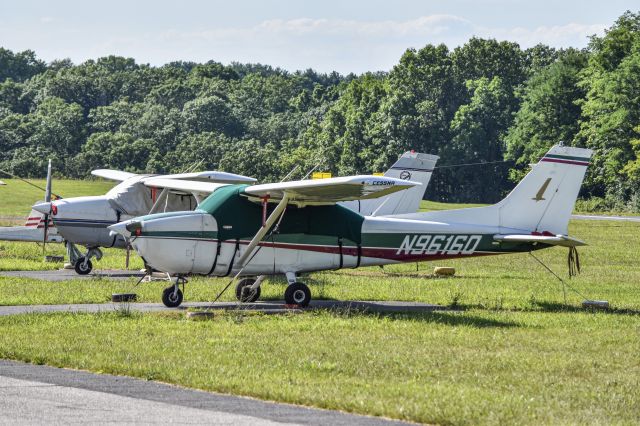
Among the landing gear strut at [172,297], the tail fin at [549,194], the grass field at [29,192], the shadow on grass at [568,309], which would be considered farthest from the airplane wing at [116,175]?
the grass field at [29,192]

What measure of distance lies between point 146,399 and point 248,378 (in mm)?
1461

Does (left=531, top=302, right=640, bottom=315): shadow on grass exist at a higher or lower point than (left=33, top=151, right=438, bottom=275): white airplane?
lower

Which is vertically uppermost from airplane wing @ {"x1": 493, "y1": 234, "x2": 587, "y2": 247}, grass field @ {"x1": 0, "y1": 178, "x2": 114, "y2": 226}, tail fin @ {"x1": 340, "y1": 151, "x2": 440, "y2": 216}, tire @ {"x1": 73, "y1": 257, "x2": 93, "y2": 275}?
tail fin @ {"x1": 340, "y1": 151, "x2": 440, "y2": 216}

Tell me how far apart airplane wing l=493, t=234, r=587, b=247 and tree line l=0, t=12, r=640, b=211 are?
53165mm

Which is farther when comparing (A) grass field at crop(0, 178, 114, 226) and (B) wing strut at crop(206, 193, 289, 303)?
(A) grass field at crop(0, 178, 114, 226)

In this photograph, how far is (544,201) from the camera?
67.7ft

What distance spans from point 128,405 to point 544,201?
11.2 metres

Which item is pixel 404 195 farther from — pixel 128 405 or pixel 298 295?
pixel 128 405

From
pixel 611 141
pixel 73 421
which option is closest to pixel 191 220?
pixel 73 421

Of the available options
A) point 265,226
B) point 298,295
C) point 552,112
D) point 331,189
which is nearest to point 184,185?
point 265,226

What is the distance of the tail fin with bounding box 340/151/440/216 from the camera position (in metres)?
26.6

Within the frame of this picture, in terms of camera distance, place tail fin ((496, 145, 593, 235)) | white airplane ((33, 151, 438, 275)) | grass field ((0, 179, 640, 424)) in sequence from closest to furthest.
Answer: grass field ((0, 179, 640, 424)) → tail fin ((496, 145, 593, 235)) → white airplane ((33, 151, 438, 275))

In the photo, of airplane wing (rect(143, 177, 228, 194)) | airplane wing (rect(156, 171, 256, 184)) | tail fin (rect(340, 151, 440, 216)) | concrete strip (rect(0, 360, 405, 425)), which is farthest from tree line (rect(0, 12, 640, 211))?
concrete strip (rect(0, 360, 405, 425))

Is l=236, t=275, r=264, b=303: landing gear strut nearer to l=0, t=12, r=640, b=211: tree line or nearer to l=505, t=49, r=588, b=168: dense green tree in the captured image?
l=0, t=12, r=640, b=211: tree line
